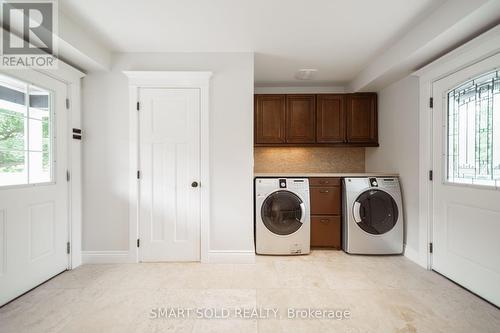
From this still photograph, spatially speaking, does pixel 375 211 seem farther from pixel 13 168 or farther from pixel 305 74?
pixel 13 168

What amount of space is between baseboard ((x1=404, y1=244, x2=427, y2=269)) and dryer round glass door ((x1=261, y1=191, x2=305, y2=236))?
1284 millimetres

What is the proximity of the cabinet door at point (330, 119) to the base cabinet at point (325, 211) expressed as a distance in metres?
0.74

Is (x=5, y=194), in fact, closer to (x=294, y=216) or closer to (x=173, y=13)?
(x=173, y=13)

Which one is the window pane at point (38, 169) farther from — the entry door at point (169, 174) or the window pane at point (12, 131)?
the entry door at point (169, 174)

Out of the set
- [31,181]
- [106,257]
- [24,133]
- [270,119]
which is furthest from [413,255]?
[24,133]

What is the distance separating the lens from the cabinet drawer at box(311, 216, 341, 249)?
2.95 meters

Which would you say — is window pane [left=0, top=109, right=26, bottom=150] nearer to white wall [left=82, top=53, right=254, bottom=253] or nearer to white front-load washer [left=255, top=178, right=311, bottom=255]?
white wall [left=82, top=53, right=254, bottom=253]


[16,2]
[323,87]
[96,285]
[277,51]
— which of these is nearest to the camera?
[16,2]

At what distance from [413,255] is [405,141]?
1314 millimetres

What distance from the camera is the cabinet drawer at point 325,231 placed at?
2.95m

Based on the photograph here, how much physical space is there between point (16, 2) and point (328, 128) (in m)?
3.34

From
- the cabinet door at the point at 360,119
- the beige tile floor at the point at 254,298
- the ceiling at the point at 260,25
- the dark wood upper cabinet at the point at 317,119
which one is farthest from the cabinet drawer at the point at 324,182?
the ceiling at the point at 260,25

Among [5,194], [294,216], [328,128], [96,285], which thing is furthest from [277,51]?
[96,285]

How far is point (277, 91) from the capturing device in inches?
146
